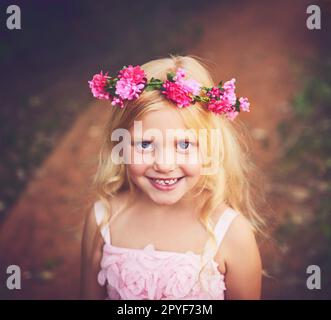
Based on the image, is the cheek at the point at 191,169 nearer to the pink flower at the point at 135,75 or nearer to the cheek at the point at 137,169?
the cheek at the point at 137,169

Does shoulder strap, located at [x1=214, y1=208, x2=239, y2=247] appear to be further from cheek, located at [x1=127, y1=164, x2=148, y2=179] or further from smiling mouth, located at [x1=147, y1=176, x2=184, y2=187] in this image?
cheek, located at [x1=127, y1=164, x2=148, y2=179]

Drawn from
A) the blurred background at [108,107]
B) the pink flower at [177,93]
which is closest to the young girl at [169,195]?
the pink flower at [177,93]

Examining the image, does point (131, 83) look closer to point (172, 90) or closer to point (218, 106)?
point (172, 90)

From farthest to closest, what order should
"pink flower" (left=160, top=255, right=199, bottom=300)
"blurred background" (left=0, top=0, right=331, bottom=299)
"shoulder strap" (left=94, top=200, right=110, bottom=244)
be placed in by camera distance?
"blurred background" (left=0, top=0, right=331, bottom=299)
"shoulder strap" (left=94, top=200, right=110, bottom=244)
"pink flower" (left=160, top=255, right=199, bottom=300)

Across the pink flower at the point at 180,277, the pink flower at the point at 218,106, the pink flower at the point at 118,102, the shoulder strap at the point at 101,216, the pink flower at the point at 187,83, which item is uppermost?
the pink flower at the point at 187,83

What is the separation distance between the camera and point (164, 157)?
192 centimetres

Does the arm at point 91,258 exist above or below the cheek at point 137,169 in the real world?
below

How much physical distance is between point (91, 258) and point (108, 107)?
2157 mm

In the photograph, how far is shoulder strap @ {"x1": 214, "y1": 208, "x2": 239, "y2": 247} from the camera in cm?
202

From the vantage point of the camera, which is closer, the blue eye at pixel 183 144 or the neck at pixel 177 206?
the blue eye at pixel 183 144

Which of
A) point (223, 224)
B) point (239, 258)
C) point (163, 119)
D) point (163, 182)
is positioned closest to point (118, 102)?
point (163, 119)

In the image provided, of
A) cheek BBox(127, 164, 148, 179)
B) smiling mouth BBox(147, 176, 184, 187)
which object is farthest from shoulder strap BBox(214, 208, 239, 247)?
cheek BBox(127, 164, 148, 179)

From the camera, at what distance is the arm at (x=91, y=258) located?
2.13 meters
